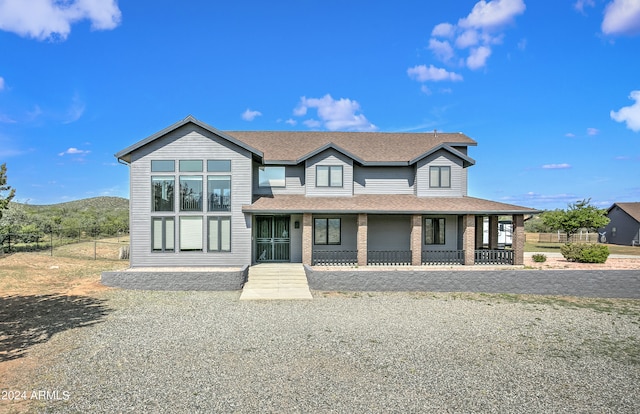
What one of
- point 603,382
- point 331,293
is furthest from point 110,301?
point 603,382

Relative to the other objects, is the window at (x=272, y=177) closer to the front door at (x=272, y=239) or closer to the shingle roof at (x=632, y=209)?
the front door at (x=272, y=239)

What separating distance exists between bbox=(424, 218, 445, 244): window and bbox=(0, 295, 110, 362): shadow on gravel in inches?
621

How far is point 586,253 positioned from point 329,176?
14745 mm

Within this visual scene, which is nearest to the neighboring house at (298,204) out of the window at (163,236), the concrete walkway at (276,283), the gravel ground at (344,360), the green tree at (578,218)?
the window at (163,236)

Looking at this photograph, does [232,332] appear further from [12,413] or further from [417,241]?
[417,241]

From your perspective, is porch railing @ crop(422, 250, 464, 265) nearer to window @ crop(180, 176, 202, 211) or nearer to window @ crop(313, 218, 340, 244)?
window @ crop(313, 218, 340, 244)

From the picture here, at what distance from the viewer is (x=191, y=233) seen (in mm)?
18672

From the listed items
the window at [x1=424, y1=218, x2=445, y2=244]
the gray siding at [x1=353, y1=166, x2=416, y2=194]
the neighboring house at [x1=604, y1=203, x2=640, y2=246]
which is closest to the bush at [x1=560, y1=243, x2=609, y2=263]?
the window at [x1=424, y1=218, x2=445, y2=244]

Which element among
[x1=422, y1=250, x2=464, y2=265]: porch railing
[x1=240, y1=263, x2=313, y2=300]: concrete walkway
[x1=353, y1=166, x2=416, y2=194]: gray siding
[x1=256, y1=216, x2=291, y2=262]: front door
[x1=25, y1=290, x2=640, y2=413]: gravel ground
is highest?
[x1=353, y1=166, x2=416, y2=194]: gray siding

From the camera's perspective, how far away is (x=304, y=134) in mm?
25281

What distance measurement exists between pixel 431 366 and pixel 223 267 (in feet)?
40.7

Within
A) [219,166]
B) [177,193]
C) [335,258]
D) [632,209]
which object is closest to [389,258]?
[335,258]

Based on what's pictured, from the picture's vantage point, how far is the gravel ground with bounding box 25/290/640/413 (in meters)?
6.57

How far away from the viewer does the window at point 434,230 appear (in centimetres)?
2139
